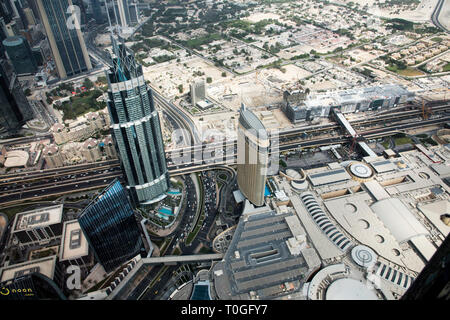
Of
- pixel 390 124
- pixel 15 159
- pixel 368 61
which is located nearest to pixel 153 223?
pixel 15 159

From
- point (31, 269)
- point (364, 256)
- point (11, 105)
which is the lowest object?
point (364, 256)

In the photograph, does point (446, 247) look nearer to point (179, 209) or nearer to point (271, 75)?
point (179, 209)

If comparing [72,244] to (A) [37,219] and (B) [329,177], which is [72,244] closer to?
(A) [37,219]

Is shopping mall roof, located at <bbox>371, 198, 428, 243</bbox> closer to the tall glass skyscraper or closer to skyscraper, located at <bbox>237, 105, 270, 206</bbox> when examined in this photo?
skyscraper, located at <bbox>237, 105, 270, 206</bbox>

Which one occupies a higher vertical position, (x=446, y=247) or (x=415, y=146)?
(x=446, y=247)

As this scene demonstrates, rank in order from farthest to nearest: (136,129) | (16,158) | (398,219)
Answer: (16,158) → (398,219) → (136,129)

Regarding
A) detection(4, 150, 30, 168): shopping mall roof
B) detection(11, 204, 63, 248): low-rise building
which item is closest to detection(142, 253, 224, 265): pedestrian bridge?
detection(11, 204, 63, 248): low-rise building

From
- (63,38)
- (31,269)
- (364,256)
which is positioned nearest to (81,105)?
(63,38)
